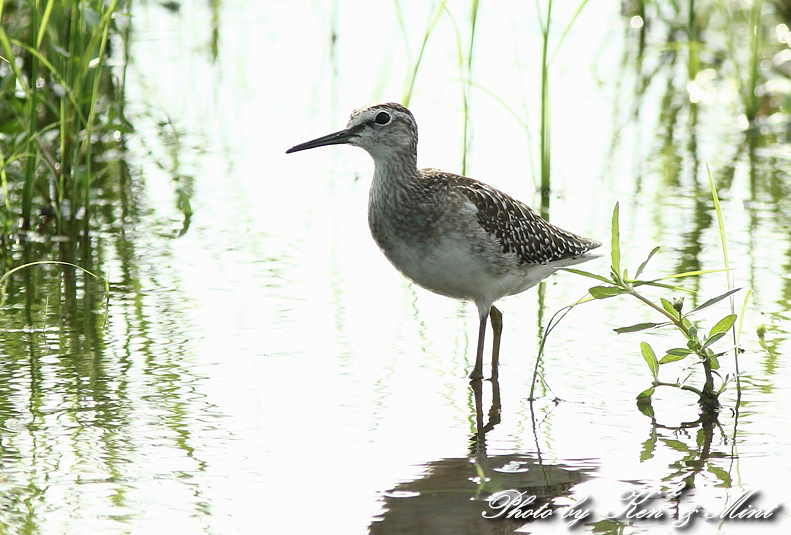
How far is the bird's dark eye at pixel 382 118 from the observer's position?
818 centimetres

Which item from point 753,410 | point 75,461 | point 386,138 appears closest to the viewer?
point 75,461

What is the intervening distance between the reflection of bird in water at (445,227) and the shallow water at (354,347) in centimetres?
58

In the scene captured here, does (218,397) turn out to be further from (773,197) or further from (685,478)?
(773,197)

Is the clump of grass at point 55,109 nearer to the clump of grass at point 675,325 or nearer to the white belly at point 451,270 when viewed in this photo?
the white belly at point 451,270

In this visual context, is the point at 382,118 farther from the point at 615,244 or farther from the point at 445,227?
the point at 615,244

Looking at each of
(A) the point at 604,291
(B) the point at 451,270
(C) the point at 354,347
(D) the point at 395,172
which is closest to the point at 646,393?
(A) the point at 604,291

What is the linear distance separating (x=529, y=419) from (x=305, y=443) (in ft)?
4.68

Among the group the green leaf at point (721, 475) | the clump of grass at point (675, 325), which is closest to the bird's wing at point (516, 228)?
the clump of grass at point (675, 325)

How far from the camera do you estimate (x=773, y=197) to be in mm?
11398

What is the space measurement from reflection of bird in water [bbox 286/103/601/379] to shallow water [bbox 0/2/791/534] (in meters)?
0.58

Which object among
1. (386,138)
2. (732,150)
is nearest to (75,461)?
(386,138)

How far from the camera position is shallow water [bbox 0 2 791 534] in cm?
616

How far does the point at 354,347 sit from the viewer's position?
325 inches

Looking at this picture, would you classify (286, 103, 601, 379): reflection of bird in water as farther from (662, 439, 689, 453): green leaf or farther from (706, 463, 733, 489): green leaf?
(706, 463, 733, 489): green leaf
